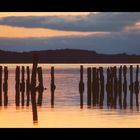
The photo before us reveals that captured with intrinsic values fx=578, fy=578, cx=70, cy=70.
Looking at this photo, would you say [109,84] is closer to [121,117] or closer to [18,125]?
[121,117]

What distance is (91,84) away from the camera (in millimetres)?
23078
